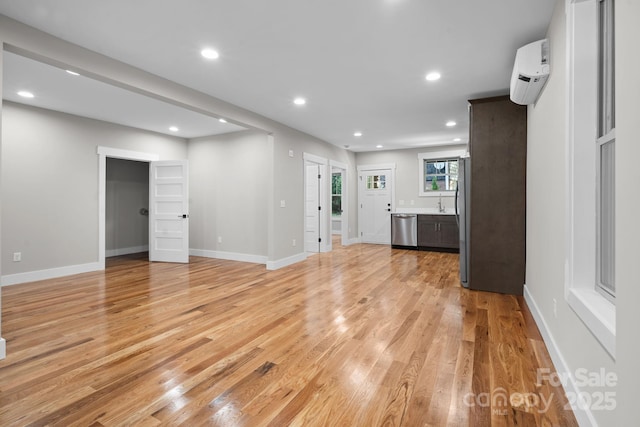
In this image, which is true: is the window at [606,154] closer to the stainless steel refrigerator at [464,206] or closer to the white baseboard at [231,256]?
the stainless steel refrigerator at [464,206]

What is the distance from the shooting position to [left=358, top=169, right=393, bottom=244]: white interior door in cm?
836

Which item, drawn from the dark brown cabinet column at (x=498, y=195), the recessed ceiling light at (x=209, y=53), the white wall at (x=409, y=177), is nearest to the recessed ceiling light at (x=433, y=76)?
the dark brown cabinet column at (x=498, y=195)

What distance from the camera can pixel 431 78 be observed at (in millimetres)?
3602

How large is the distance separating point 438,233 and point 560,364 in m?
5.29

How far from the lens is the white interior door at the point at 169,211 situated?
603 centimetres

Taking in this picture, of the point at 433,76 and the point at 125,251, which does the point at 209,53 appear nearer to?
the point at 433,76

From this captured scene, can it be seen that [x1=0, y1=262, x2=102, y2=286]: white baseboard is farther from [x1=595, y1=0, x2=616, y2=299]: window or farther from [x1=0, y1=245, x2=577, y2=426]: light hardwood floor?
[x1=595, y1=0, x2=616, y2=299]: window

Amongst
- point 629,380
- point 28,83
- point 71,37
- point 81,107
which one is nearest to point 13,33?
point 71,37

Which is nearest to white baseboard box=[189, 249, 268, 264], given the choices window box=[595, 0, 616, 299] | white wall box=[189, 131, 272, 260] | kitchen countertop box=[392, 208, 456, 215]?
white wall box=[189, 131, 272, 260]

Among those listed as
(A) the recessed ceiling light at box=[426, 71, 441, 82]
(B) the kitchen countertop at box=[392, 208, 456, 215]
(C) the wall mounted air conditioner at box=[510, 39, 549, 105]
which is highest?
(A) the recessed ceiling light at box=[426, 71, 441, 82]

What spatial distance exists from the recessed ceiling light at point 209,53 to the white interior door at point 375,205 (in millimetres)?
6016

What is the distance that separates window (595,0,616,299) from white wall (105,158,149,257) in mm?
7716

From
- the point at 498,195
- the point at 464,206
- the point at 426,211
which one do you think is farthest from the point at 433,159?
the point at 498,195

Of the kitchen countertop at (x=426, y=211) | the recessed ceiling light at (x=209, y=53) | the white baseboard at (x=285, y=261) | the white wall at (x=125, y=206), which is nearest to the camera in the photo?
the recessed ceiling light at (x=209, y=53)
